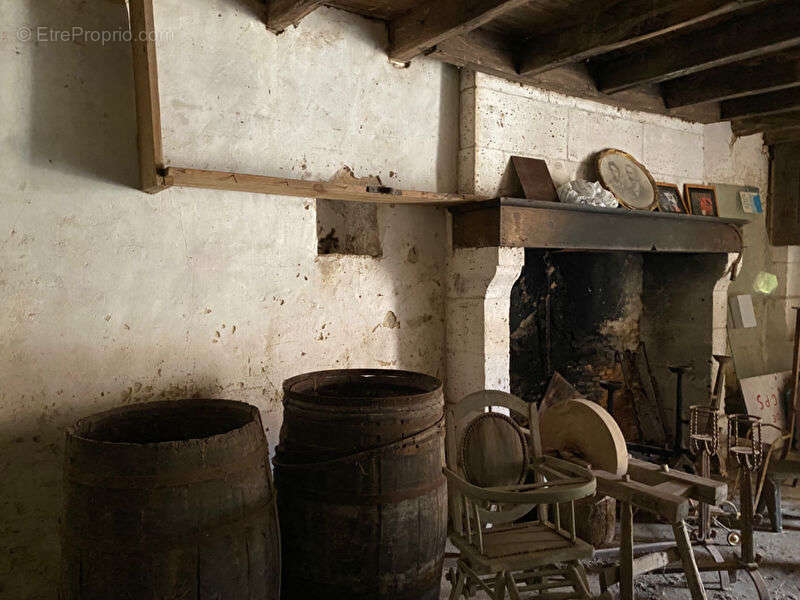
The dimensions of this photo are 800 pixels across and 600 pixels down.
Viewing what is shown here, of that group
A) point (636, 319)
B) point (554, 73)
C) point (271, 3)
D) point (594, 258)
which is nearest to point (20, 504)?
point (271, 3)

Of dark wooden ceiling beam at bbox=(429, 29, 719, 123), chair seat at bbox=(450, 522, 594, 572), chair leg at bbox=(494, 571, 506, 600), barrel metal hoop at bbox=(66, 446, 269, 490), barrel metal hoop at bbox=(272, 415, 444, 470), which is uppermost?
dark wooden ceiling beam at bbox=(429, 29, 719, 123)

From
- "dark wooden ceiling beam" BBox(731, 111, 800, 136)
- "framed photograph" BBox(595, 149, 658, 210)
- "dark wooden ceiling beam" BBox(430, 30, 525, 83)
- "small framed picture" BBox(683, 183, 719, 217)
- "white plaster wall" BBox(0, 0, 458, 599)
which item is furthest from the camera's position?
"dark wooden ceiling beam" BBox(731, 111, 800, 136)

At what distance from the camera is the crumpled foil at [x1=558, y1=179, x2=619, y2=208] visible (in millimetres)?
3279

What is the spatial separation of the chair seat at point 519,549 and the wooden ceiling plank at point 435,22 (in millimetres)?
2063

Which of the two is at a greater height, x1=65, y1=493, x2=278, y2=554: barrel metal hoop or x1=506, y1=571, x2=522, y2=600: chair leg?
x1=65, y1=493, x2=278, y2=554: barrel metal hoop

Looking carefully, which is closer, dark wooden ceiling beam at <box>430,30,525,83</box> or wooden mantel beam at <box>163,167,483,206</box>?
wooden mantel beam at <box>163,167,483,206</box>

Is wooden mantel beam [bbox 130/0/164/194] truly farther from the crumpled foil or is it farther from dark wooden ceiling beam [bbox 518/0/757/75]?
the crumpled foil

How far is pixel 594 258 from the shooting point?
4160mm

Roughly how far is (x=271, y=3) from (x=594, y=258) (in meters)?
2.73

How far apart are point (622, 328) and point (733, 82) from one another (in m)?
1.84

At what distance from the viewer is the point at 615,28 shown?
2.69m

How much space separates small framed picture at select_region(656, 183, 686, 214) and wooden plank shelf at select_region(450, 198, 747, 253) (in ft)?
0.54

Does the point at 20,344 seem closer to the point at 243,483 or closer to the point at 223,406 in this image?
the point at 223,406
